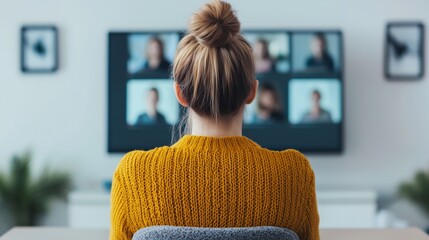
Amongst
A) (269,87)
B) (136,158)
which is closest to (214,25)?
(136,158)

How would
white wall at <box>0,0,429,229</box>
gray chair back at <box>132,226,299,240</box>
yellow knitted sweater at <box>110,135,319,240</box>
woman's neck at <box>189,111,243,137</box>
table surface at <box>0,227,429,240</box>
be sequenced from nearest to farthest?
gray chair back at <box>132,226,299,240</box> < yellow knitted sweater at <box>110,135,319,240</box> < woman's neck at <box>189,111,243,137</box> < table surface at <box>0,227,429,240</box> < white wall at <box>0,0,429,229</box>

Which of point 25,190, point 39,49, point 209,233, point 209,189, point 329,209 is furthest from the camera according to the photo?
point 39,49

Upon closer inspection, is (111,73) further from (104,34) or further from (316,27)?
(316,27)

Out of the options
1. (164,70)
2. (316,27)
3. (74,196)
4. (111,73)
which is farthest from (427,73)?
(74,196)

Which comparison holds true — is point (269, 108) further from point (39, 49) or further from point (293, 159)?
point (293, 159)

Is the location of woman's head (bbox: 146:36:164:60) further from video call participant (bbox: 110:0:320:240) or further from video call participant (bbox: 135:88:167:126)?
video call participant (bbox: 110:0:320:240)

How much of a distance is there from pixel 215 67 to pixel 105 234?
618 millimetres

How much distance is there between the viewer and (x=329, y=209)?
15.1 feet

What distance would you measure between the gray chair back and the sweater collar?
0.23 meters

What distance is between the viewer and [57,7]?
15.8 feet

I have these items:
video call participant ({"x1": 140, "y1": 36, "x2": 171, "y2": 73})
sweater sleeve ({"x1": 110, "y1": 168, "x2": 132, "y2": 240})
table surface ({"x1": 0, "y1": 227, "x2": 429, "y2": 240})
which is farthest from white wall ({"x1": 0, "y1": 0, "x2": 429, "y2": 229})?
sweater sleeve ({"x1": 110, "y1": 168, "x2": 132, "y2": 240})

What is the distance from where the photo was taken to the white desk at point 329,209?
4.57m

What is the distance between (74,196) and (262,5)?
186cm

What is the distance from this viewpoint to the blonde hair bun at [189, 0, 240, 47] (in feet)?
4.71
